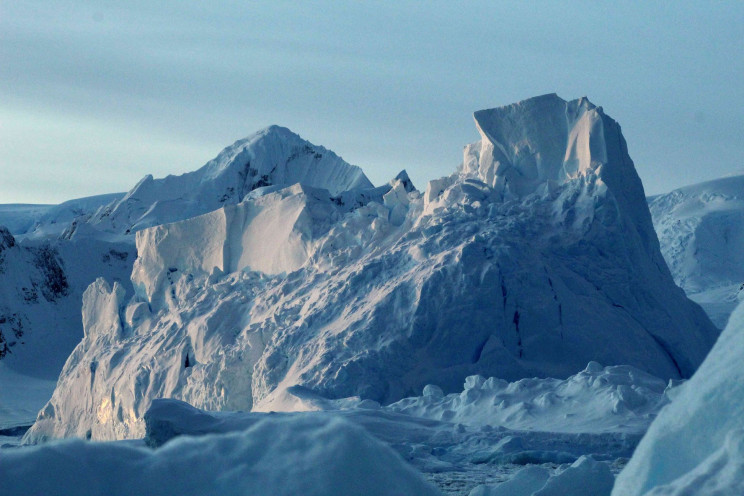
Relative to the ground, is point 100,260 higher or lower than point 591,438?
higher

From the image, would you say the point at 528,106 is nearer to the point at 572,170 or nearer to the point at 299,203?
the point at 572,170

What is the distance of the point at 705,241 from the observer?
37.9 metres

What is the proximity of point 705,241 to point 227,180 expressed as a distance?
19232 millimetres

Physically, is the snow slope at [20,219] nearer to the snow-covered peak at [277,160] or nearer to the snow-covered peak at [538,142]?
the snow-covered peak at [277,160]

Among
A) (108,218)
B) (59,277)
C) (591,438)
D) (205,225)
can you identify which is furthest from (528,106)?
(108,218)

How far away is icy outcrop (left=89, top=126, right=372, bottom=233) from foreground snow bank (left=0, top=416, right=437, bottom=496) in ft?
119

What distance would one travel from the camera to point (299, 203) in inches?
763

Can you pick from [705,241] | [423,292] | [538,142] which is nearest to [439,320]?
[423,292]

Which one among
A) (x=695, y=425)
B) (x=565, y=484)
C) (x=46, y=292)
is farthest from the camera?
(x=46, y=292)

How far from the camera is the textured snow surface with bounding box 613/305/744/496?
3531 mm

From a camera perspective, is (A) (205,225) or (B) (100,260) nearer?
(A) (205,225)

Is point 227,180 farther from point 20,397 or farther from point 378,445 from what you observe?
point 378,445

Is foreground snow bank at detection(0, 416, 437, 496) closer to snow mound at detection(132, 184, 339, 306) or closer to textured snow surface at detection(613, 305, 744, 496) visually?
textured snow surface at detection(613, 305, 744, 496)

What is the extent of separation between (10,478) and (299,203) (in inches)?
627
